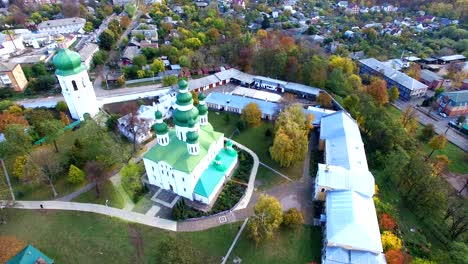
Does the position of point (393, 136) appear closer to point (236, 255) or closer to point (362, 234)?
point (362, 234)

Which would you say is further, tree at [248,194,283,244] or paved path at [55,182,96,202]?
paved path at [55,182,96,202]

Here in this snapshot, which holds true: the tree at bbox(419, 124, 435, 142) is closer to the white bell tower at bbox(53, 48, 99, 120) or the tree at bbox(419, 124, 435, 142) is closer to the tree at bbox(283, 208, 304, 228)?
the tree at bbox(283, 208, 304, 228)

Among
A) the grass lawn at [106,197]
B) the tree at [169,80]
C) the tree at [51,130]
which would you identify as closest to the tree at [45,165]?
the tree at [51,130]

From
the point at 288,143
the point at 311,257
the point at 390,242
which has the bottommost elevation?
the point at 311,257

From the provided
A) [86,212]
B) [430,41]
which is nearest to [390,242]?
[86,212]

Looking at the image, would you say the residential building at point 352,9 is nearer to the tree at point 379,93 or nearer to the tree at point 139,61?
the tree at point 379,93

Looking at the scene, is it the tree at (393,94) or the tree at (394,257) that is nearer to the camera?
the tree at (394,257)

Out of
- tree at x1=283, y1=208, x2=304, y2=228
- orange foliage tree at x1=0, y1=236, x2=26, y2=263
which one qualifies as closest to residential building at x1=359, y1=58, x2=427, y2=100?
tree at x1=283, y1=208, x2=304, y2=228
